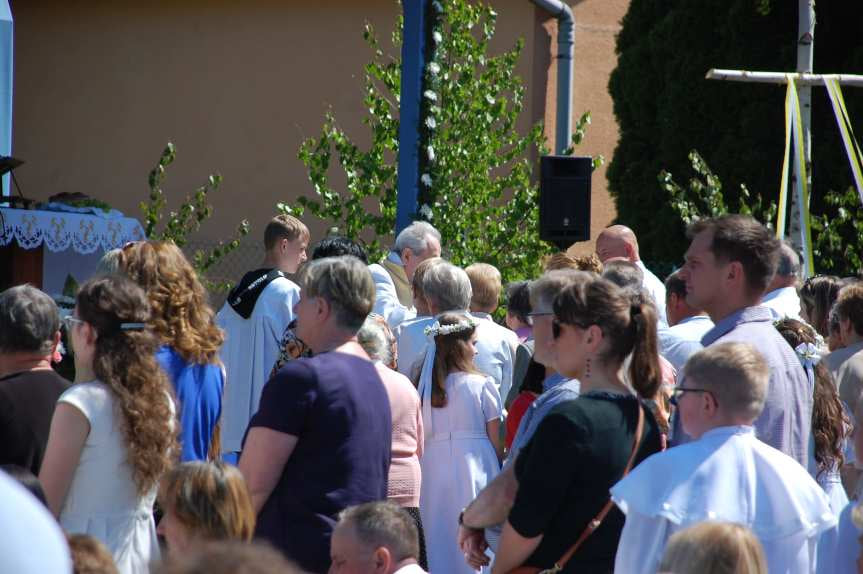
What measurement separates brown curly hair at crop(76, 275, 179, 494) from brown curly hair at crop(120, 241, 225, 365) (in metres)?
0.39

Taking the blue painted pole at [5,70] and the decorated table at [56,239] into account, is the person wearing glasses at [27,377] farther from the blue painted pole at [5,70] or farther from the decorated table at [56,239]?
the blue painted pole at [5,70]

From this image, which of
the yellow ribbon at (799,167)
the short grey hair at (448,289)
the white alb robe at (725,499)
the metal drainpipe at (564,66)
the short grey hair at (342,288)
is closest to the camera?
the white alb robe at (725,499)

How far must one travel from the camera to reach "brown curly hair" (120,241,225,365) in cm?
422

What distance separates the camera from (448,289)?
613 centimetres

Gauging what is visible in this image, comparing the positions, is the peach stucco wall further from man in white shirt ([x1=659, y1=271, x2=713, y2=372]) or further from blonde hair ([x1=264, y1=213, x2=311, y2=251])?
man in white shirt ([x1=659, y1=271, x2=713, y2=372])

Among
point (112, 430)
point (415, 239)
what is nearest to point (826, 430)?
point (112, 430)

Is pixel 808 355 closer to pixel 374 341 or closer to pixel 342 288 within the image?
pixel 374 341

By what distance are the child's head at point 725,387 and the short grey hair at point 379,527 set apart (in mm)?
901

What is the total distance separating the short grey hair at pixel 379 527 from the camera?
3559 millimetres

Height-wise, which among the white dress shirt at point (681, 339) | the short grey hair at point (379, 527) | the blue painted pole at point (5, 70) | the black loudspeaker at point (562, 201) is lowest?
the short grey hair at point (379, 527)

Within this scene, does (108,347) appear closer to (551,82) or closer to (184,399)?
(184,399)

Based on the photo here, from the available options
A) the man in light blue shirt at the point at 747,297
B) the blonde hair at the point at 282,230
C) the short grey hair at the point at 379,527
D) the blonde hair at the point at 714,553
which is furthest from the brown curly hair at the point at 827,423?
the blonde hair at the point at 282,230

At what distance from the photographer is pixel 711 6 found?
54.2 ft

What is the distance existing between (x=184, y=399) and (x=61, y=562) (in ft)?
10.4
